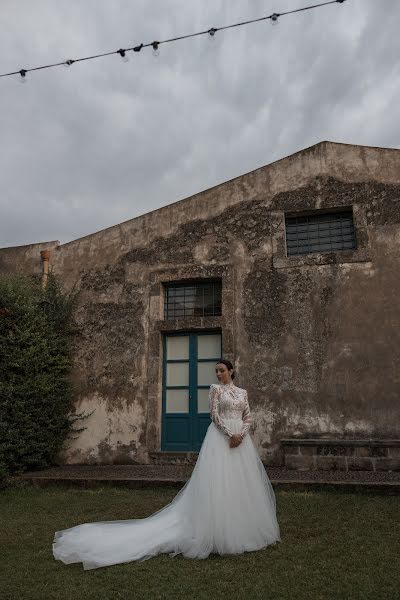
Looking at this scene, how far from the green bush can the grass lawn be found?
7.09 ft

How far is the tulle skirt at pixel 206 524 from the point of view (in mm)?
3604

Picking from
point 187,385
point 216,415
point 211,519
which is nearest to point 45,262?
point 187,385

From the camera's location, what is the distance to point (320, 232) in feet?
26.5

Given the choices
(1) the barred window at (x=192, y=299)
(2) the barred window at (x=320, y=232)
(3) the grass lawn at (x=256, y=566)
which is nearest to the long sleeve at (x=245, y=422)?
(3) the grass lawn at (x=256, y=566)

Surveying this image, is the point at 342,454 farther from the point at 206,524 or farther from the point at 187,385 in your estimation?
the point at 206,524

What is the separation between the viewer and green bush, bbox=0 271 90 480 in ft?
22.9

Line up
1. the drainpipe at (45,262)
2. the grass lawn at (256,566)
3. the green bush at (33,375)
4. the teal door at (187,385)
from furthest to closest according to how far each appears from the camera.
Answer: the drainpipe at (45,262) < the teal door at (187,385) < the green bush at (33,375) < the grass lawn at (256,566)

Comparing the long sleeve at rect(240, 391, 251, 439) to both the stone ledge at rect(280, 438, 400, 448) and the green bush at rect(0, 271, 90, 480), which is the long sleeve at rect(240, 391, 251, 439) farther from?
the green bush at rect(0, 271, 90, 480)

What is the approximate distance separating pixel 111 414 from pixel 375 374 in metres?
4.37

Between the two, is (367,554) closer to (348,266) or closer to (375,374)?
(375,374)

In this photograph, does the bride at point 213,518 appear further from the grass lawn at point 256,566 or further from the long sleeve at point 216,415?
the grass lawn at point 256,566

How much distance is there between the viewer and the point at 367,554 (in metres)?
3.53

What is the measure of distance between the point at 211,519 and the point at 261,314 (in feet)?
14.5

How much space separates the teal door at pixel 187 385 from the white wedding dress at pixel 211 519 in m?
3.67
